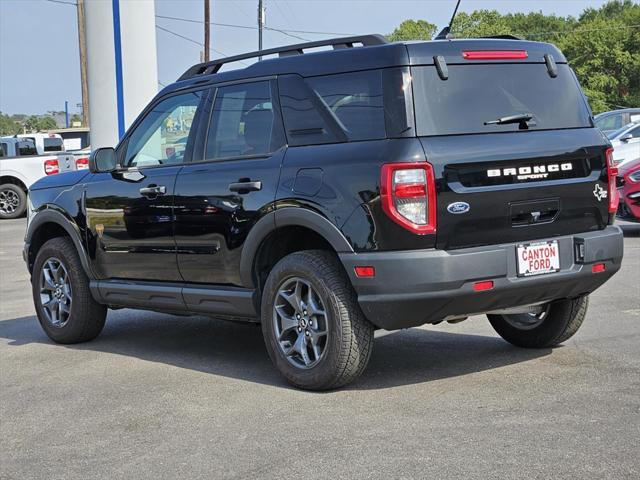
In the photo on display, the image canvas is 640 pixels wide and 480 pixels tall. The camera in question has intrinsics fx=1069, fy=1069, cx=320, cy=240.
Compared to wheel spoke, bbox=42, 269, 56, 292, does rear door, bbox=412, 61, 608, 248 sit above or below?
above

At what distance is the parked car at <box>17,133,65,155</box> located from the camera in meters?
24.5

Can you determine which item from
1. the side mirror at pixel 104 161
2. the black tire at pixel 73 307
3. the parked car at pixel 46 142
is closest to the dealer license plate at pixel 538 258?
the side mirror at pixel 104 161

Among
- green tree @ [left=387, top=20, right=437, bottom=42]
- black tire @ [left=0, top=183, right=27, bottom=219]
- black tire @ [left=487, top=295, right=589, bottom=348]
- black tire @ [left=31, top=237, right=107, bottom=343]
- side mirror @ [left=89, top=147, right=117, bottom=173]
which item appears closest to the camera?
black tire @ [left=487, top=295, right=589, bottom=348]

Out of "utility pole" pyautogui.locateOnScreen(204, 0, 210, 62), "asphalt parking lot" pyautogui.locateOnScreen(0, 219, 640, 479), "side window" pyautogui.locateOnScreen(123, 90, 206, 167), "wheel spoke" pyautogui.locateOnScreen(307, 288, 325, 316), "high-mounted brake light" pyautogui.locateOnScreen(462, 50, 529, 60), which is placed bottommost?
"asphalt parking lot" pyautogui.locateOnScreen(0, 219, 640, 479)

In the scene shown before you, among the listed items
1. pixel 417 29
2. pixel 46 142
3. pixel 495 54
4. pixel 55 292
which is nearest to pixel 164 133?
pixel 55 292

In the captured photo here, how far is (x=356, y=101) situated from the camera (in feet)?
19.4

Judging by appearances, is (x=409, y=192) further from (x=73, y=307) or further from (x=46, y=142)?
(x=46, y=142)

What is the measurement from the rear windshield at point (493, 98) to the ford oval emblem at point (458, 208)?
402 mm

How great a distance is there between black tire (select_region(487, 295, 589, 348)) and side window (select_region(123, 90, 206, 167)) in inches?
94.4

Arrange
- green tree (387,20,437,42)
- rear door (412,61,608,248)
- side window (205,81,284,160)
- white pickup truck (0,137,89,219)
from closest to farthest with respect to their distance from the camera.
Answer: rear door (412,61,608,248) → side window (205,81,284,160) → white pickup truck (0,137,89,219) → green tree (387,20,437,42)

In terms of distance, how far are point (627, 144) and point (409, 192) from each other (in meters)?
14.7

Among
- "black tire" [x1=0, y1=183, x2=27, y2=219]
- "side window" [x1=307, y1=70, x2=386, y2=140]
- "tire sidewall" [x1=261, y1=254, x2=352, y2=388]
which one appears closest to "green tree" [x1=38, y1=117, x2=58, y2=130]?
"black tire" [x1=0, y1=183, x2=27, y2=219]

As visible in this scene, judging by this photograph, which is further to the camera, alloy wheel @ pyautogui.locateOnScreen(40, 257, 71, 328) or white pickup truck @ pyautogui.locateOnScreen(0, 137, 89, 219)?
white pickup truck @ pyautogui.locateOnScreen(0, 137, 89, 219)

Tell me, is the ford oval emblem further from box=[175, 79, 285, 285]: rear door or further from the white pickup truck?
the white pickup truck
